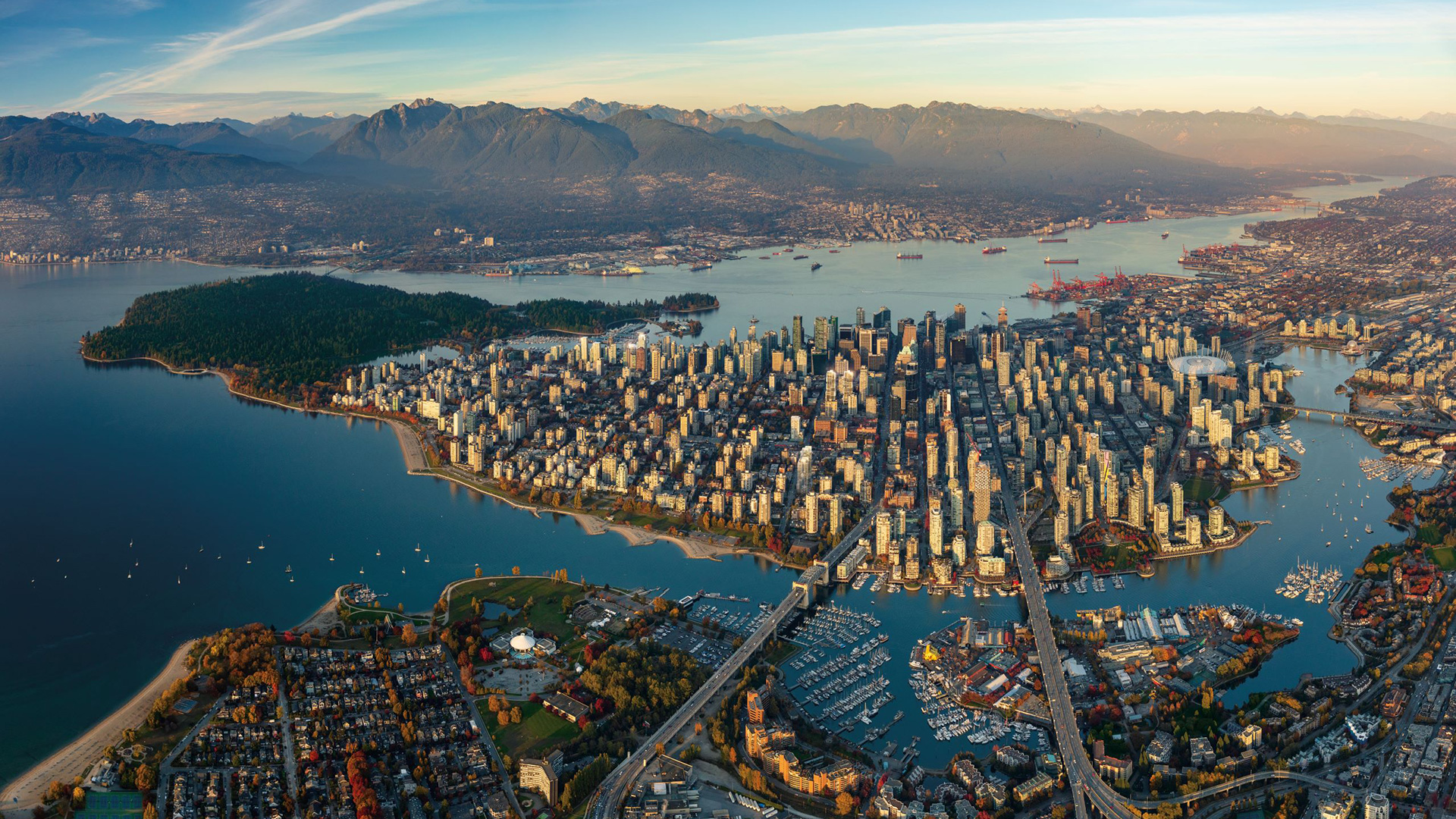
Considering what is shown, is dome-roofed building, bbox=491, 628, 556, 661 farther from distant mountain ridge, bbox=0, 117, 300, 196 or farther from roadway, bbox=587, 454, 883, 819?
distant mountain ridge, bbox=0, 117, 300, 196

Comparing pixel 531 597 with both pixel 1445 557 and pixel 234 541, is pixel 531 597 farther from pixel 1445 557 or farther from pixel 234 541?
pixel 1445 557

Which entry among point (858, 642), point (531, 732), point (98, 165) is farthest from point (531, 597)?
point (98, 165)

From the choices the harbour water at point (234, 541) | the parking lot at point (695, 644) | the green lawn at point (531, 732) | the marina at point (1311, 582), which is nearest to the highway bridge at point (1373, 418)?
the harbour water at point (234, 541)

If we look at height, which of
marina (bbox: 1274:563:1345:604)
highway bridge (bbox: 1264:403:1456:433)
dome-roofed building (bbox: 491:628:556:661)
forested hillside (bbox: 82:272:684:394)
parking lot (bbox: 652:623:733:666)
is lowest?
marina (bbox: 1274:563:1345:604)

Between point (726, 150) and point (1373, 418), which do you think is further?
point (726, 150)

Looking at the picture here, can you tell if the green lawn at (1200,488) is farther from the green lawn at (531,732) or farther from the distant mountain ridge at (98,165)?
the distant mountain ridge at (98,165)

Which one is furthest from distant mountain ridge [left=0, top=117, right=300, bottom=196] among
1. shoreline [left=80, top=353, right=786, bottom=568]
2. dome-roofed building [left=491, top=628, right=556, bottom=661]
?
dome-roofed building [left=491, top=628, right=556, bottom=661]

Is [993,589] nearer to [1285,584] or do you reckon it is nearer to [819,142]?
[1285,584]
